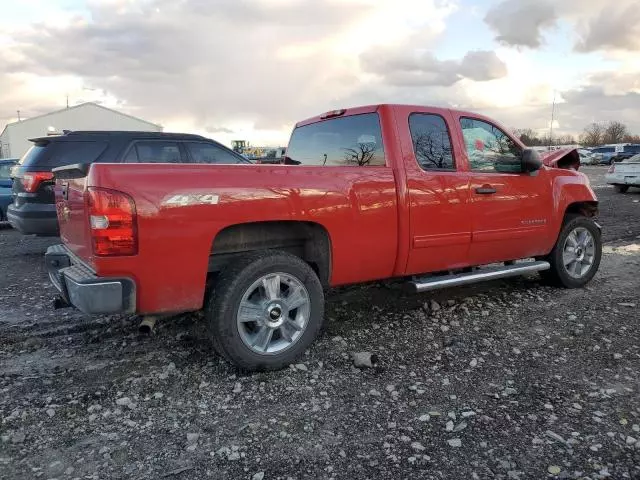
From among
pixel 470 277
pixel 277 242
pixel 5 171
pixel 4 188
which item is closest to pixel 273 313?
pixel 277 242

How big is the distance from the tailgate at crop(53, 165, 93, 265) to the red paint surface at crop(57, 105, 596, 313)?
0.02 metres

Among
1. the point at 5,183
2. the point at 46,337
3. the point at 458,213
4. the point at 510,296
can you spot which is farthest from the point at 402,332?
the point at 5,183

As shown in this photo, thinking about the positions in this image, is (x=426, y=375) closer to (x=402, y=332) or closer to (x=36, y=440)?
(x=402, y=332)

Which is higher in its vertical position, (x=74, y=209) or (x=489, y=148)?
(x=489, y=148)

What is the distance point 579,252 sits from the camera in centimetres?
595

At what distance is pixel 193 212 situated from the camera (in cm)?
334

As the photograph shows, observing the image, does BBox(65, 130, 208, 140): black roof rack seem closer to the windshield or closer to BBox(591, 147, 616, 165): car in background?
the windshield

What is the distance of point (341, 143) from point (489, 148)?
1.52m

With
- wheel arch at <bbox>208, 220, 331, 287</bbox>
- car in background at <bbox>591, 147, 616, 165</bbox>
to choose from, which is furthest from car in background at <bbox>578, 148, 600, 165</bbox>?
wheel arch at <bbox>208, 220, 331, 287</bbox>

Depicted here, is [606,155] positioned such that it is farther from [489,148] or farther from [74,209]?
[74,209]

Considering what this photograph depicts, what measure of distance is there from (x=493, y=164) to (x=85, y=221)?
3.71 metres

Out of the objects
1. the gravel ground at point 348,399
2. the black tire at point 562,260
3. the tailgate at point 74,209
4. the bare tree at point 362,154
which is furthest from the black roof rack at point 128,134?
the black tire at point 562,260

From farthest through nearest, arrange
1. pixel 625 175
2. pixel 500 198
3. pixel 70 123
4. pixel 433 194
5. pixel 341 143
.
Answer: pixel 70 123
pixel 625 175
pixel 500 198
pixel 341 143
pixel 433 194

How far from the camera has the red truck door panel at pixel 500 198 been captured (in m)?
4.82
